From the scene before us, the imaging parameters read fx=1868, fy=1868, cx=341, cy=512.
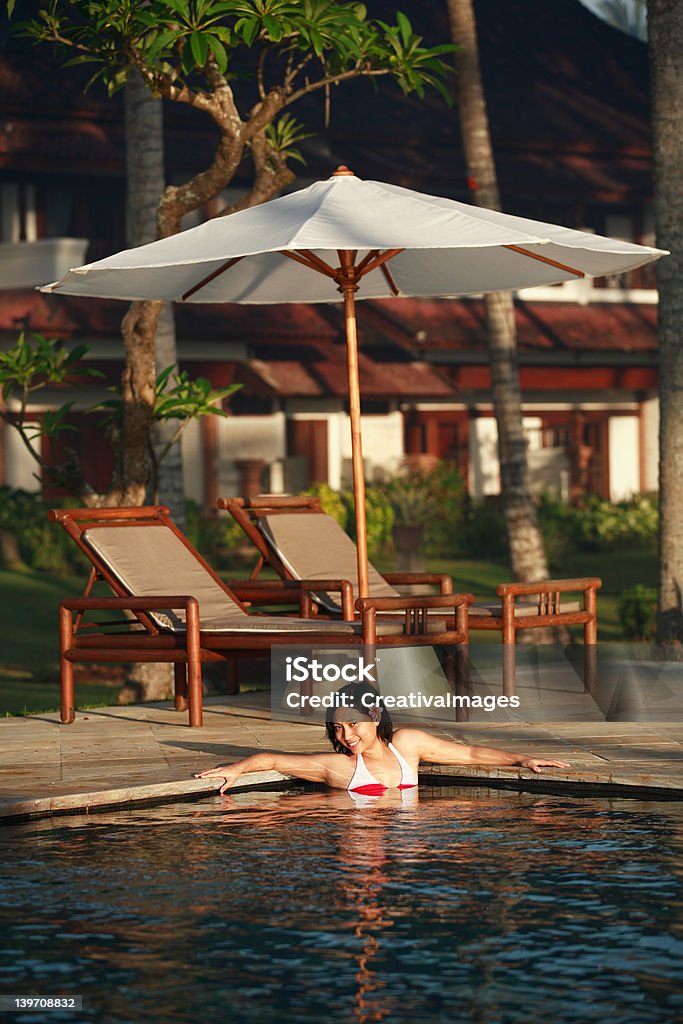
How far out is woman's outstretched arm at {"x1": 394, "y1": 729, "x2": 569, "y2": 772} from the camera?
9.02 m

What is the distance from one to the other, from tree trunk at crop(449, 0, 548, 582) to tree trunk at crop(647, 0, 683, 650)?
15.9 feet

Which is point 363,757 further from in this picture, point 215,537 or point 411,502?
point 411,502

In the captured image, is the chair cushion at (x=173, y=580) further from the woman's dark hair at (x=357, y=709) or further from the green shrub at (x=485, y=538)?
the green shrub at (x=485, y=538)

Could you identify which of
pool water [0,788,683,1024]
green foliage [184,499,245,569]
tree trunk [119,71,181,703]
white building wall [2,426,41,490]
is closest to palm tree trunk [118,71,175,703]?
tree trunk [119,71,181,703]

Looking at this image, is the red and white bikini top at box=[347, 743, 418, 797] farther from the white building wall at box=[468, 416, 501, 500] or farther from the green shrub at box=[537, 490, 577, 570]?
the white building wall at box=[468, 416, 501, 500]

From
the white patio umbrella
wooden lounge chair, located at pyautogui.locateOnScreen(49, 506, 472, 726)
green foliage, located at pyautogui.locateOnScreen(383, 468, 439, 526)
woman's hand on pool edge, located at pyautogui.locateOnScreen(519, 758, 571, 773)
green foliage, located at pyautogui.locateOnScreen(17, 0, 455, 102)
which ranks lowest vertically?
woman's hand on pool edge, located at pyautogui.locateOnScreen(519, 758, 571, 773)

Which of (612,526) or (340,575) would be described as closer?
(340,575)

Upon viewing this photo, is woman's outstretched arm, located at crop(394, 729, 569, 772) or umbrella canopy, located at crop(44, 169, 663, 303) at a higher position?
umbrella canopy, located at crop(44, 169, 663, 303)

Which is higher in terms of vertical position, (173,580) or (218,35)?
(218,35)

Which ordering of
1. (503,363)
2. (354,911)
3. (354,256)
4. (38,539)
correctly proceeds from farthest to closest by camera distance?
(38,539) → (503,363) → (354,256) → (354,911)

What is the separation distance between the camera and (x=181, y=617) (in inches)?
451

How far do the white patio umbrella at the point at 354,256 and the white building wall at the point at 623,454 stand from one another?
23.4 m

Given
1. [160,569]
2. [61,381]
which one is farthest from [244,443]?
[160,569]

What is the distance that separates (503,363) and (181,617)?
9410 mm
